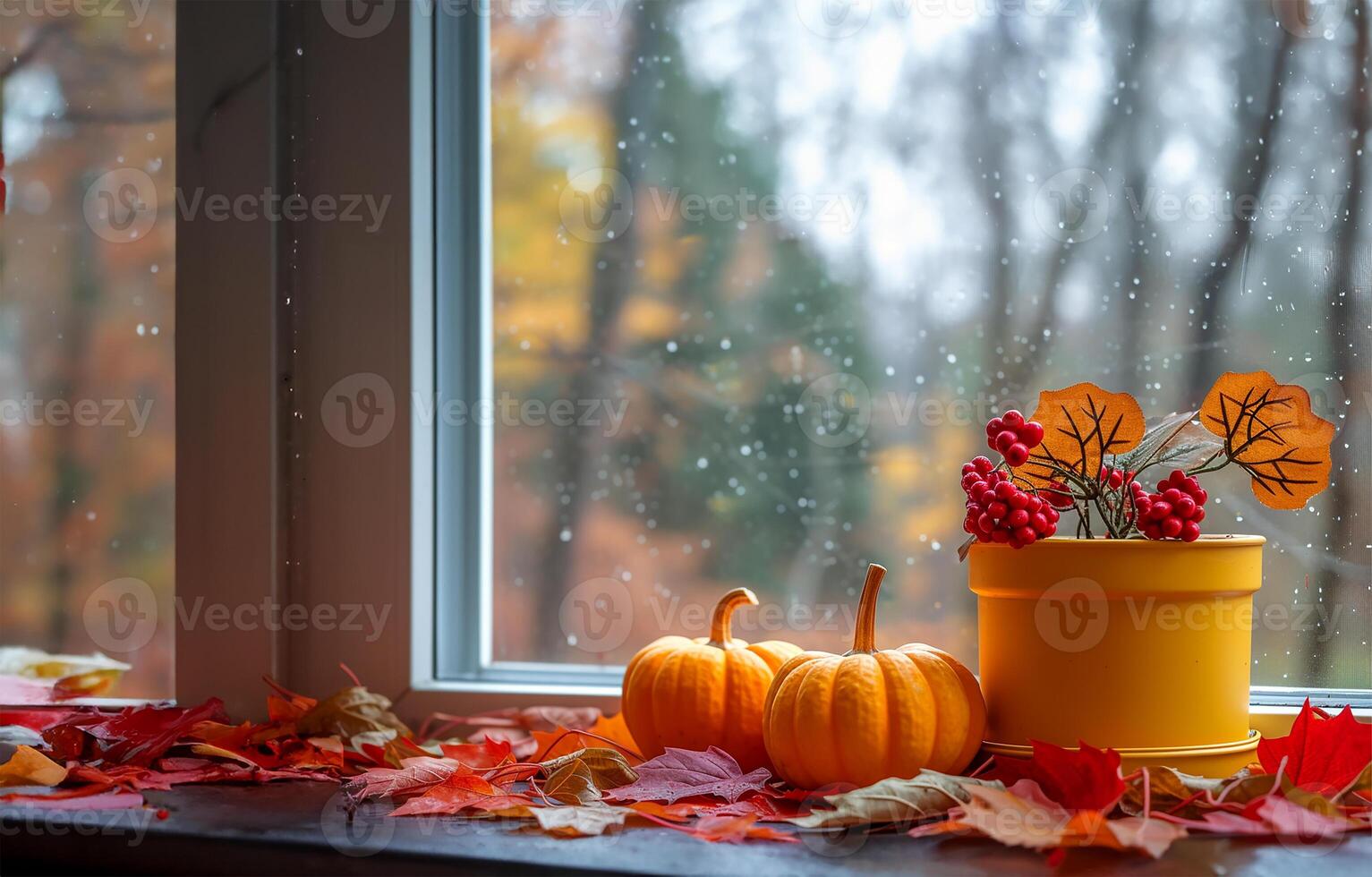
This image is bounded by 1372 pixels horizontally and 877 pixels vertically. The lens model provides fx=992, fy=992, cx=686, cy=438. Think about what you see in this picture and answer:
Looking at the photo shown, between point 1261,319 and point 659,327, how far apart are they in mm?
593

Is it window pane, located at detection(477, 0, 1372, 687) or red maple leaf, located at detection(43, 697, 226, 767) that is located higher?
window pane, located at detection(477, 0, 1372, 687)

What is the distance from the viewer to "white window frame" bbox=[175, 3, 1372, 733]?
1021mm

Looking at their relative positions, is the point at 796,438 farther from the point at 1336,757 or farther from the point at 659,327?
the point at 1336,757

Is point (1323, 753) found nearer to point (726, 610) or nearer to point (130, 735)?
point (726, 610)

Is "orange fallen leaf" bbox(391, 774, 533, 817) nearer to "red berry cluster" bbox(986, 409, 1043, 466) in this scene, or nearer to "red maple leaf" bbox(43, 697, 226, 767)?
"red maple leaf" bbox(43, 697, 226, 767)

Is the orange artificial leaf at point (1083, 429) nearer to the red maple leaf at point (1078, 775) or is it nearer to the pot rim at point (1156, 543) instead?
the pot rim at point (1156, 543)

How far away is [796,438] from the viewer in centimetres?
104

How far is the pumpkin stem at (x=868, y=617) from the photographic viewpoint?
0.80m

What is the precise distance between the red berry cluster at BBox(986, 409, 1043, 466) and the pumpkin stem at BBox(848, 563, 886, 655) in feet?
0.46

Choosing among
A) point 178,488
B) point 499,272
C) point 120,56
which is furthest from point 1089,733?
point 120,56

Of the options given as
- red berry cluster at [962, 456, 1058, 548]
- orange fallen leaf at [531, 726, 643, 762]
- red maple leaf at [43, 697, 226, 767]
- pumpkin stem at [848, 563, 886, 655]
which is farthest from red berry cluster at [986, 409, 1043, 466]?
red maple leaf at [43, 697, 226, 767]

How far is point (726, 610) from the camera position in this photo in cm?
90

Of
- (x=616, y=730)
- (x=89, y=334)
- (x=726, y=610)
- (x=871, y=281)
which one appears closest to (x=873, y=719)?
(x=726, y=610)

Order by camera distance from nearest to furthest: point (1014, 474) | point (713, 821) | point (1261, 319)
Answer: point (713, 821), point (1014, 474), point (1261, 319)
